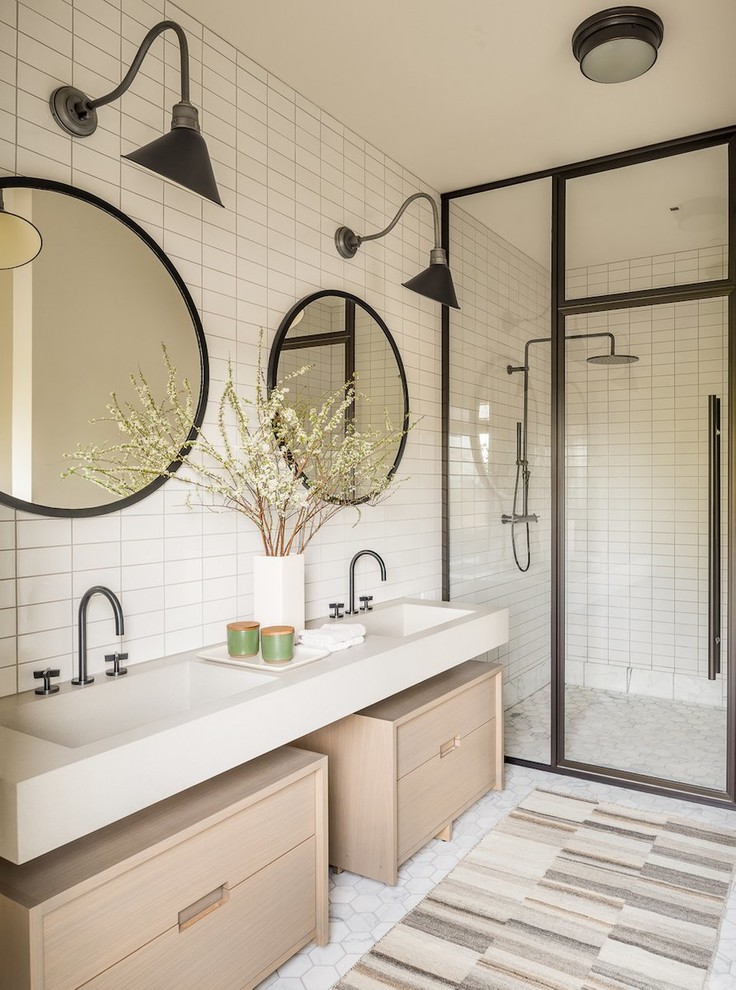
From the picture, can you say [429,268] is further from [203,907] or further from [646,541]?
[203,907]

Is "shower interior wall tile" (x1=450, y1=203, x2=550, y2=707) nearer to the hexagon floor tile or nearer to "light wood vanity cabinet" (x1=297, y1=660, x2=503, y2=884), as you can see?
the hexagon floor tile

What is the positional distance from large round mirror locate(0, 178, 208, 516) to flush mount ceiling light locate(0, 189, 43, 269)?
17mm

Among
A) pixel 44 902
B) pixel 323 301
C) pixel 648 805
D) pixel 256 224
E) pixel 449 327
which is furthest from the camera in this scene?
pixel 449 327

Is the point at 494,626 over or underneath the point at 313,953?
over

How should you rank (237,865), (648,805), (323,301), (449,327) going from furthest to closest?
(449,327)
(648,805)
(323,301)
(237,865)

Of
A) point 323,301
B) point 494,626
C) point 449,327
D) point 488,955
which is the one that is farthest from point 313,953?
point 449,327

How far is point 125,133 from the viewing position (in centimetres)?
204

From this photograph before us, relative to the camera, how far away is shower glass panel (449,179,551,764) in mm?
3375

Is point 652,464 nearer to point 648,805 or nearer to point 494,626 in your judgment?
point 494,626

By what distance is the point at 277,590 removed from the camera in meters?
2.28

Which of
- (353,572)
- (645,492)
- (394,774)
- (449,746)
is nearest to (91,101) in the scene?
(353,572)

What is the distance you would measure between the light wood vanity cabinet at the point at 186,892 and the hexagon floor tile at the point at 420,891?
0.08 metres

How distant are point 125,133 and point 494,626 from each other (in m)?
2.12

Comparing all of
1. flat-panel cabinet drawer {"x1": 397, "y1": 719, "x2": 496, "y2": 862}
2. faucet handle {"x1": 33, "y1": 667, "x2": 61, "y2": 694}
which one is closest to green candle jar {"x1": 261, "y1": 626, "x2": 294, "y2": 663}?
faucet handle {"x1": 33, "y1": 667, "x2": 61, "y2": 694}
